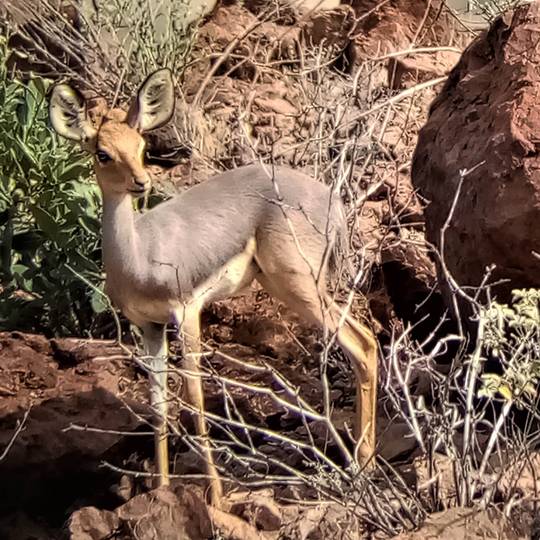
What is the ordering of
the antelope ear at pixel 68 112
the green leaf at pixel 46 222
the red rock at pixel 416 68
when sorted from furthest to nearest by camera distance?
the red rock at pixel 416 68
the green leaf at pixel 46 222
the antelope ear at pixel 68 112

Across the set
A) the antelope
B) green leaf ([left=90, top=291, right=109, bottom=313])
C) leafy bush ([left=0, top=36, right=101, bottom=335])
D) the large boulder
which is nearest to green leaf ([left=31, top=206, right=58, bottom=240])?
leafy bush ([left=0, top=36, right=101, bottom=335])

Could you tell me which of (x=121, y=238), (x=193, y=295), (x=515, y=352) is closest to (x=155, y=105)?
(x=121, y=238)

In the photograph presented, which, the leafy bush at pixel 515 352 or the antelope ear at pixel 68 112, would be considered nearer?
the leafy bush at pixel 515 352

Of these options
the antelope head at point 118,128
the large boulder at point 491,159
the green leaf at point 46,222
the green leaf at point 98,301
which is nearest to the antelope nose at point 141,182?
the antelope head at point 118,128

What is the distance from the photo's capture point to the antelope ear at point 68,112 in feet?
15.3

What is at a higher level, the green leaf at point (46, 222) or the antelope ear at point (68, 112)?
the antelope ear at point (68, 112)

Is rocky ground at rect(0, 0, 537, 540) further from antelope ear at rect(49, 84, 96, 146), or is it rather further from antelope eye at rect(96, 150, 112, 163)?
antelope ear at rect(49, 84, 96, 146)

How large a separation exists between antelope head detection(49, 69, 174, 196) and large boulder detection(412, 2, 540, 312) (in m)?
1.25

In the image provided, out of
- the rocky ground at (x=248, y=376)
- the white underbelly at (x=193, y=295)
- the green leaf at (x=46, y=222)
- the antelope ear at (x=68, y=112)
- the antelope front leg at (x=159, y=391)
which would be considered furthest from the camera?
the green leaf at (x=46, y=222)

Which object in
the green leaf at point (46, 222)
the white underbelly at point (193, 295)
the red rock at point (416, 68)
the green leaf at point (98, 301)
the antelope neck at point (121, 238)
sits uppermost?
the antelope neck at point (121, 238)

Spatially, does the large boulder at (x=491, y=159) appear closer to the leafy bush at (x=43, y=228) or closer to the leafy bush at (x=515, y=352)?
the leafy bush at (x=515, y=352)

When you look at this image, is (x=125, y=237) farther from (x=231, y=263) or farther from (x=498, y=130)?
(x=498, y=130)

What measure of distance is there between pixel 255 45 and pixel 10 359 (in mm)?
4218

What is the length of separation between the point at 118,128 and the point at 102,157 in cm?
13
